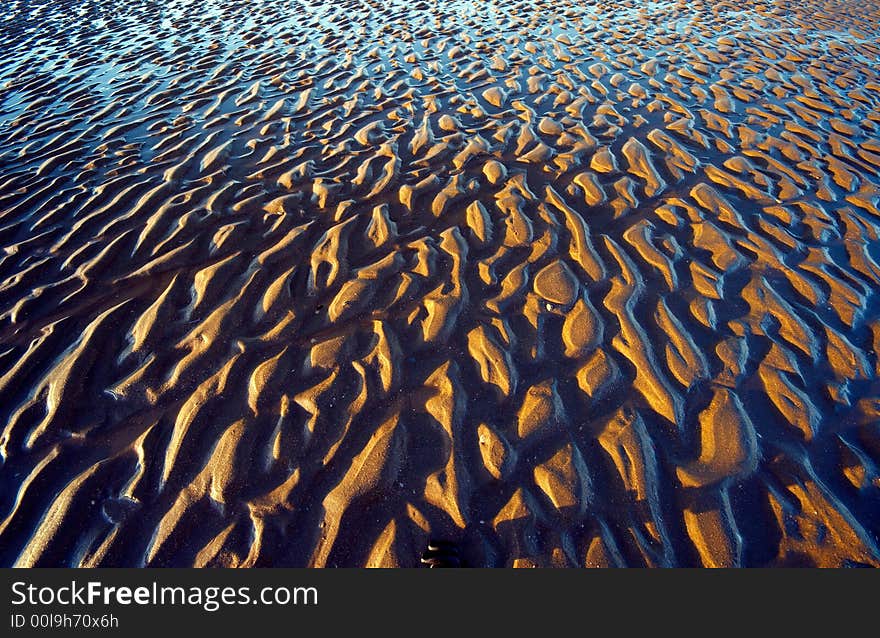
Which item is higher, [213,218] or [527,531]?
[213,218]

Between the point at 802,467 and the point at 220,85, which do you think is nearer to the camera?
the point at 802,467

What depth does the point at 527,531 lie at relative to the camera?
9.55 ft

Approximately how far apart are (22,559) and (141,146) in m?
5.69

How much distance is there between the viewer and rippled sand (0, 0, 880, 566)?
2977 millimetres

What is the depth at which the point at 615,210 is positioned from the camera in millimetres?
5430

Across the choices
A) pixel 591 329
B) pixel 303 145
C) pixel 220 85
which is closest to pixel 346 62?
pixel 220 85

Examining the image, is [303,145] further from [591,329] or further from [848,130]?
[848,130]

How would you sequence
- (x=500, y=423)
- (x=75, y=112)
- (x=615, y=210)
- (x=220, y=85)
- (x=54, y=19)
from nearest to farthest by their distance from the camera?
(x=500, y=423) → (x=615, y=210) → (x=75, y=112) → (x=220, y=85) → (x=54, y=19)

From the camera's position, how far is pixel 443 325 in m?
4.10

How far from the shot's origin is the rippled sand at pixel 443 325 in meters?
2.98

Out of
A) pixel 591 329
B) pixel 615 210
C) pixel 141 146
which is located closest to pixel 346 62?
pixel 141 146

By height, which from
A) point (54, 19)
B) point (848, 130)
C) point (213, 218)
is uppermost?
point (54, 19)

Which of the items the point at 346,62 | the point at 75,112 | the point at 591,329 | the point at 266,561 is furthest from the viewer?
the point at 346,62

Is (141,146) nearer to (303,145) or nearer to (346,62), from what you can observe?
(303,145)
